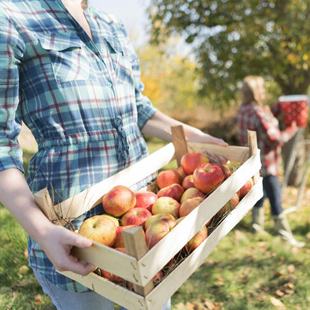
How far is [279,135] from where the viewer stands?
3.72 metres

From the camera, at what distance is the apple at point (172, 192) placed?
1435mm

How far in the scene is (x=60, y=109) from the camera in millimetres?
1184

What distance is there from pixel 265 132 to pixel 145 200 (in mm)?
2639

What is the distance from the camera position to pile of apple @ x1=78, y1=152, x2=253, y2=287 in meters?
1.13

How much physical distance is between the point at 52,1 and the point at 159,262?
96 centimetres

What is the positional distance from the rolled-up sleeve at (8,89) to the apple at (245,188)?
0.91m

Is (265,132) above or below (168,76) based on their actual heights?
Result: above

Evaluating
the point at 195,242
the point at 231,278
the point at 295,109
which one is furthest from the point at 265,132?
the point at 195,242

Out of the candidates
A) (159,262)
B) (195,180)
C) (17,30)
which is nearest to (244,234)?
(195,180)

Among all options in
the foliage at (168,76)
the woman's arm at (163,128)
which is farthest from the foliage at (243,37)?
the foliage at (168,76)

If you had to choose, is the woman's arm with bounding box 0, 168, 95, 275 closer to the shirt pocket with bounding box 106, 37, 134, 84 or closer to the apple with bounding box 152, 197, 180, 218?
the apple with bounding box 152, 197, 180, 218

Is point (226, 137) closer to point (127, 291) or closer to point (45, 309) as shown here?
point (45, 309)

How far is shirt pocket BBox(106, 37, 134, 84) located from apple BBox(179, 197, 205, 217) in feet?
1.79

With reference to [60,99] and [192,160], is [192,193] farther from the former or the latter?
[60,99]
